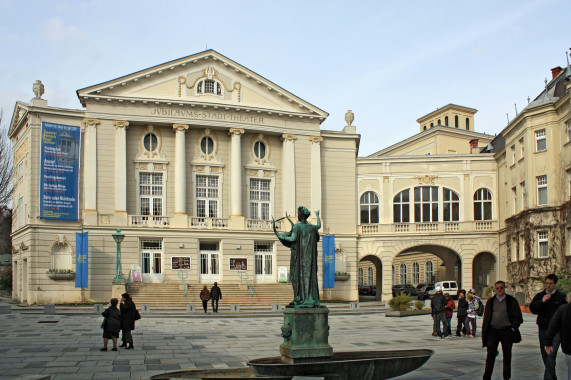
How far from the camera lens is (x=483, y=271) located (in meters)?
49.9

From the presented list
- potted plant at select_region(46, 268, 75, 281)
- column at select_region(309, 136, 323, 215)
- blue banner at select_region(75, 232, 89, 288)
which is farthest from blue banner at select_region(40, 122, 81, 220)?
column at select_region(309, 136, 323, 215)

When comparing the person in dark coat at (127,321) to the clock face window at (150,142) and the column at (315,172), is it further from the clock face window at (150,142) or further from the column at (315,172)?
the column at (315,172)

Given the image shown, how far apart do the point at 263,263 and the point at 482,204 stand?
17501 millimetres

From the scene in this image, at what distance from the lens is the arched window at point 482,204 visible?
48469 mm

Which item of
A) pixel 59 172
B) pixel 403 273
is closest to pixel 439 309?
pixel 59 172

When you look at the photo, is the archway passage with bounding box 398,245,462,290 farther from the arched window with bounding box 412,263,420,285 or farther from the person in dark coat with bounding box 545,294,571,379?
the person in dark coat with bounding box 545,294,571,379

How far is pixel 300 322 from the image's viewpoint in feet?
39.6

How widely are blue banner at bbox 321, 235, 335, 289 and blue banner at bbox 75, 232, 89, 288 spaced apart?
16558mm

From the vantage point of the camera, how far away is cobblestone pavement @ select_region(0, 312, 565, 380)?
14.4 metres

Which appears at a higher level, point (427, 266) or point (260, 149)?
point (260, 149)

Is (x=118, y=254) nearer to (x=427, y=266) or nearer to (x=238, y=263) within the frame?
(x=238, y=263)

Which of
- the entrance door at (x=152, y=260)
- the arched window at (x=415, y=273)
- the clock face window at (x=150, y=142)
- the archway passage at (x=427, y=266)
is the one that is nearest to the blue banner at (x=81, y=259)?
the entrance door at (x=152, y=260)

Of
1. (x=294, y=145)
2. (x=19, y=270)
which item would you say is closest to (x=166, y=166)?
(x=294, y=145)

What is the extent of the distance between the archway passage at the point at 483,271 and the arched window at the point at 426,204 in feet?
15.9
